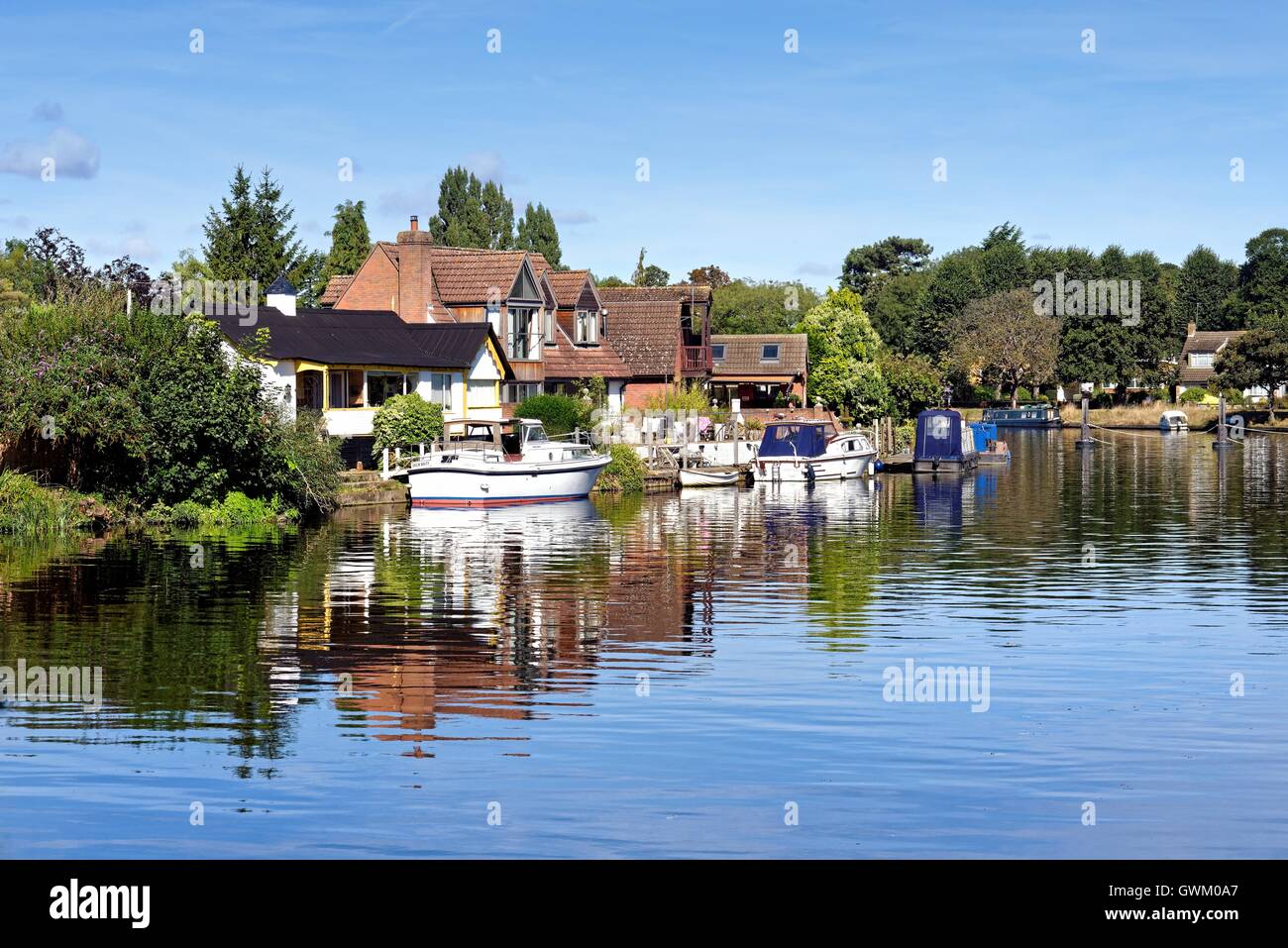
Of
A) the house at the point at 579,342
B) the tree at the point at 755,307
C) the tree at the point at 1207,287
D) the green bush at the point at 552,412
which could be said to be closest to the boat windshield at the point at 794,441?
the green bush at the point at 552,412

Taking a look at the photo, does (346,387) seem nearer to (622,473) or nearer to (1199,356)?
(622,473)

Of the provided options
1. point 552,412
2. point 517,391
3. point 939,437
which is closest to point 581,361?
point 517,391

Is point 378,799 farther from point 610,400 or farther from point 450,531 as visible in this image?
point 610,400

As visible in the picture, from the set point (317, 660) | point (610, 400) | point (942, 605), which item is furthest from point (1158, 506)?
point (317, 660)

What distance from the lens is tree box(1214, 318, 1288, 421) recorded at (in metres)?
130

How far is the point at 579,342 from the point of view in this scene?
86312 millimetres

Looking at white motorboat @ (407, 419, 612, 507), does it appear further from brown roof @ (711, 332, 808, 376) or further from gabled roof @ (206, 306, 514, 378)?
brown roof @ (711, 332, 808, 376)

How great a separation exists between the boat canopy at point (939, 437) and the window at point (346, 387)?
108 feet

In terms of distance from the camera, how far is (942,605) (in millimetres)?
32438

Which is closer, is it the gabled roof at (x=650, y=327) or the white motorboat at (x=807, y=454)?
the white motorboat at (x=807, y=454)

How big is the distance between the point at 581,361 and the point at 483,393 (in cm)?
1269

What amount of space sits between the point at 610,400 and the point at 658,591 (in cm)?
5202

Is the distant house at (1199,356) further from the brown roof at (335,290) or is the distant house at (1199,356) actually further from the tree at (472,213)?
the brown roof at (335,290)

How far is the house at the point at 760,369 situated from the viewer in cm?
10750
